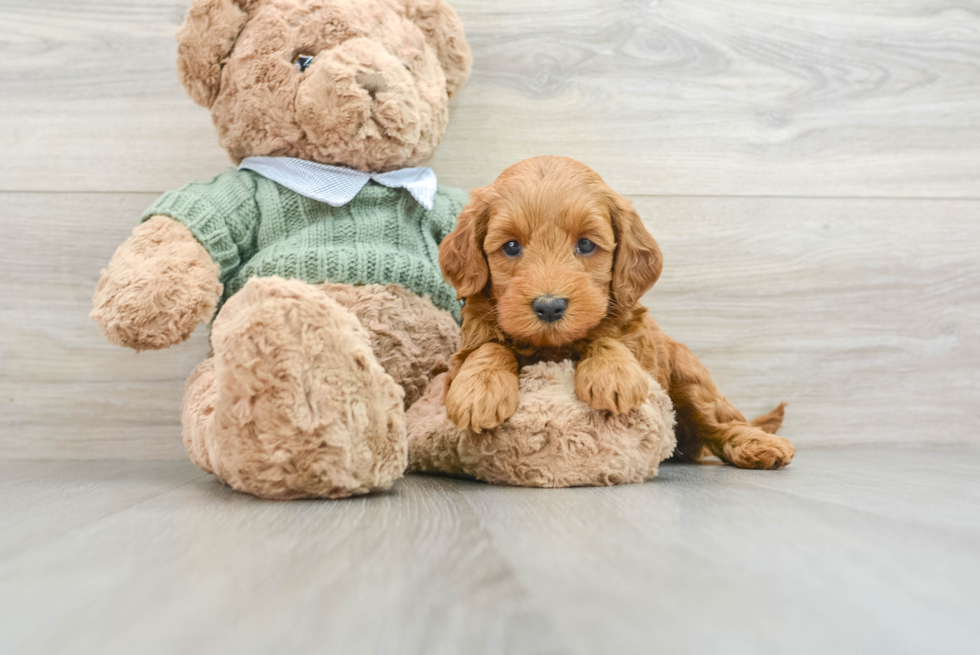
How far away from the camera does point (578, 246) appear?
2.91 ft

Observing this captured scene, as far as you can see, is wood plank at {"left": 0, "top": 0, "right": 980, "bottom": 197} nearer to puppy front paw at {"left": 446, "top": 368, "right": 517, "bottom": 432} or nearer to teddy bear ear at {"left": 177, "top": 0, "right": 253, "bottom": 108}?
teddy bear ear at {"left": 177, "top": 0, "right": 253, "bottom": 108}

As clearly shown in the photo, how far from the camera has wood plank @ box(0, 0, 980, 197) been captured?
52.4 inches

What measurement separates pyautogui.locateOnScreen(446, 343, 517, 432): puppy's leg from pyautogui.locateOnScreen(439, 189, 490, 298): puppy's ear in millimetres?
102

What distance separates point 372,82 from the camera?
3.31 feet

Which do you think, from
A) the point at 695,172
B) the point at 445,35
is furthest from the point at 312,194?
the point at 695,172

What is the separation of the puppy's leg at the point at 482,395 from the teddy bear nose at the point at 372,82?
434 millimetres

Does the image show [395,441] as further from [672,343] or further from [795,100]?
A: [795,100]

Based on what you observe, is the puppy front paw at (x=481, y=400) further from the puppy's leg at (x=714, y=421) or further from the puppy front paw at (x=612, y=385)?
the puppy's leg at (x=714, y=421)

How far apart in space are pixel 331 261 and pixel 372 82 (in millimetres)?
266

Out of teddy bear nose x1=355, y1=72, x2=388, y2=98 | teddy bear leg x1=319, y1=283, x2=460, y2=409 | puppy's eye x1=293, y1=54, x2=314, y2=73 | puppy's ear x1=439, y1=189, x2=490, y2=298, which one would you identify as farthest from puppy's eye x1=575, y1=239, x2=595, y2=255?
puppy's eye x1=293, y1=54, x2=314, y2=73

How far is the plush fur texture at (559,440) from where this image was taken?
854mm

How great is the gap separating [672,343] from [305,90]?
68 cm

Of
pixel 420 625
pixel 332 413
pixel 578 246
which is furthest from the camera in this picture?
pixel 578 246

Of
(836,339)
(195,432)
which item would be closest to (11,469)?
(195,432)
